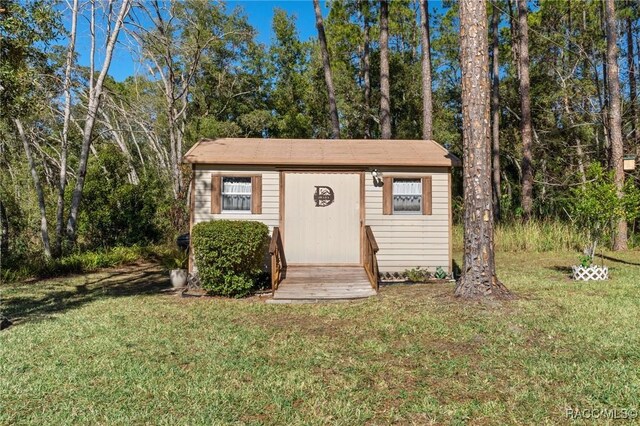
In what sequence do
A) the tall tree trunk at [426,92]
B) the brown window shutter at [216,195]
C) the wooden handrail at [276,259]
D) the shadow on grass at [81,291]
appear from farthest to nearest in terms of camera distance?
the tall tree trunk at [426,92]
the brown window shutter at [216,195]
the wooden handrail at [276,259]
the shadow on grass at [81,291]

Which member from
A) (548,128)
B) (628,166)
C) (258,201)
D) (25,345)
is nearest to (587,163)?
(548,128)

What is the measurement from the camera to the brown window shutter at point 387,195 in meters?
8.20

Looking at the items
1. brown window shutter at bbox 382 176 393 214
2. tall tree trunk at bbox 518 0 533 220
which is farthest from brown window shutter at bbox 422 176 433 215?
tall tree trunk at bbox 518 0 533 220

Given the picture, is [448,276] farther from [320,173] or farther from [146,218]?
[146,218]

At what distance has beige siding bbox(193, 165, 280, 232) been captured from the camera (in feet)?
26.1

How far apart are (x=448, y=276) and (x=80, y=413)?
22.1ft

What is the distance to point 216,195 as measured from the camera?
7965 millimetres

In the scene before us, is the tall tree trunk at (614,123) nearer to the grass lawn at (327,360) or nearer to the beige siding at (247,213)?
the grass lawn at (327,360)

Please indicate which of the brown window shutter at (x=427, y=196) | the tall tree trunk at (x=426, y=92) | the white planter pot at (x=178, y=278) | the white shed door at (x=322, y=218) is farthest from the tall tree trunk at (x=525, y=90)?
the white planter pot at (x=178, y=278)

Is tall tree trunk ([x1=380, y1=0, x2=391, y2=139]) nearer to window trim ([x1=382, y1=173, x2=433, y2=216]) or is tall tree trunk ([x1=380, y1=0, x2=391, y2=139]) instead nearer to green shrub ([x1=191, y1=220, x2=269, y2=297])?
window trim ([x1=382, y1=173, x2=433, y2=216])

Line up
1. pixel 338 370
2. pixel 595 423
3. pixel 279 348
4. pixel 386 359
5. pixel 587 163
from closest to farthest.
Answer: pixel 595 423, pixel 338 370, pixel 386 359, pixel 279 348, pixel 587 163

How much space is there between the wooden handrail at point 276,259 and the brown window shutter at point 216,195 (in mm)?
1180

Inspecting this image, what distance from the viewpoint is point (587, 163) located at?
17438 millimetres

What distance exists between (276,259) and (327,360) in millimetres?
3736
